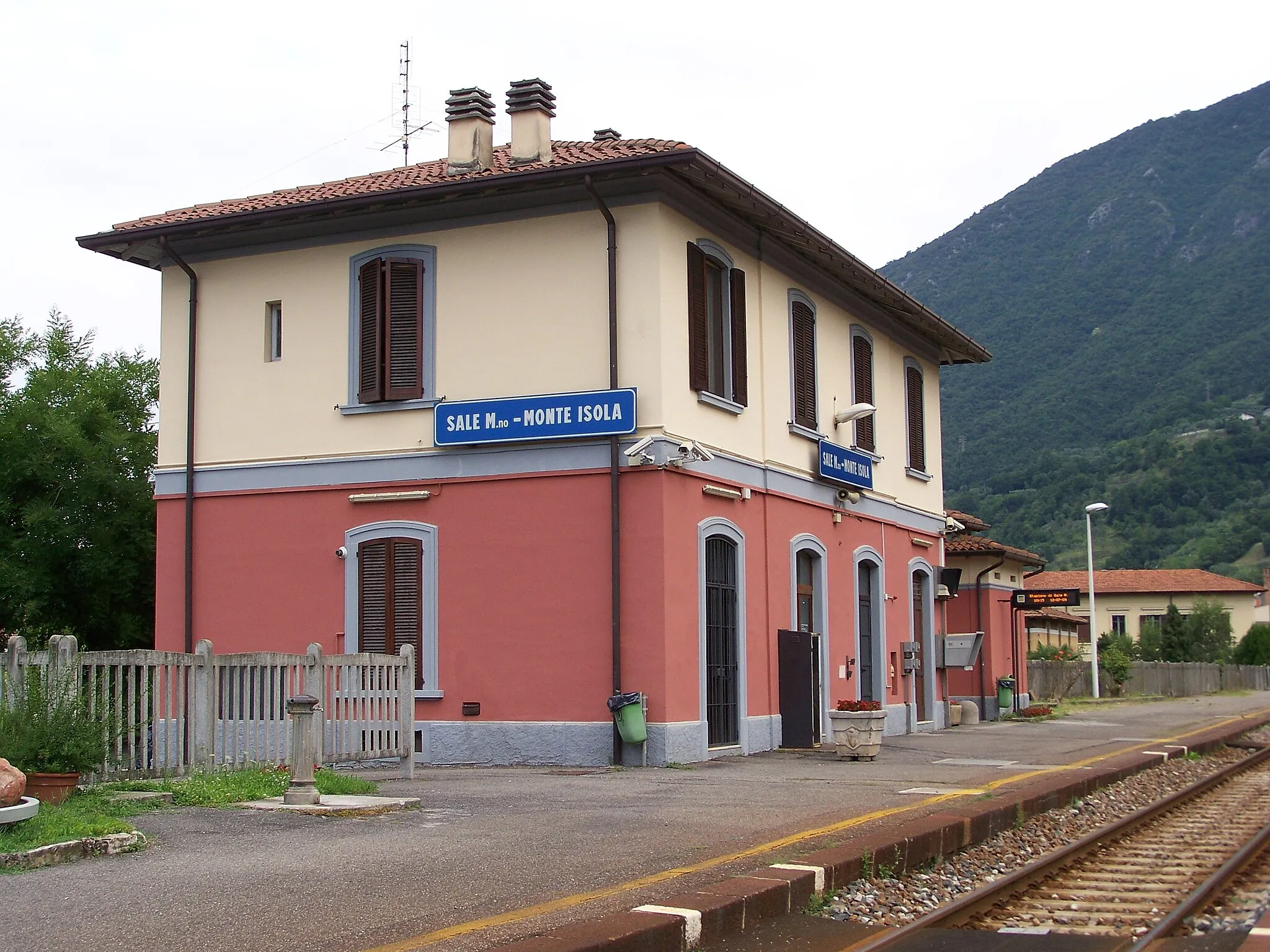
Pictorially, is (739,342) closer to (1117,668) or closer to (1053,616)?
(1117,668)

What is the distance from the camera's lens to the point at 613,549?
1648cm

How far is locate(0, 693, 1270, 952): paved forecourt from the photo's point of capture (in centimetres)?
639

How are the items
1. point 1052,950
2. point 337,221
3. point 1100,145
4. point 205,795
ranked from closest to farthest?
point 1052,950, point 205,795, point 337,221, point 1100,145

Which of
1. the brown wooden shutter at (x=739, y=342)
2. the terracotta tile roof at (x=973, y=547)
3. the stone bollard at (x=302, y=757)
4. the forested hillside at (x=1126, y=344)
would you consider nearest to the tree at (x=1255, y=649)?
the forested hillside at (x=1126, y=344)

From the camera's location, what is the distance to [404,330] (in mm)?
17938

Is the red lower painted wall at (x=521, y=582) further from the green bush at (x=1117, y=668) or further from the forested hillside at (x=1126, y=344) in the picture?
the forested hillside at (x=1126, y=344)

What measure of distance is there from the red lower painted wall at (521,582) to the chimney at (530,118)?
4.27 meters

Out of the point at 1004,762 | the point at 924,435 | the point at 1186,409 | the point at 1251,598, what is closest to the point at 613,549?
the point at 1004,762

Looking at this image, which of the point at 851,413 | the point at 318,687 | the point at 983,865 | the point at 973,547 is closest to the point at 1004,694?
the point at 973,547

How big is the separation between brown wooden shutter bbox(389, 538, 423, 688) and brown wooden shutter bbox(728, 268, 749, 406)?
4527mm

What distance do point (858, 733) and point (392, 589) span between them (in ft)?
19.5

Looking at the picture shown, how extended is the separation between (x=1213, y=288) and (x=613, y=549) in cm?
12206

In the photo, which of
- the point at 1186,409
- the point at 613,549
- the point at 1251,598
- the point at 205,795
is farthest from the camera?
the point at 1186,409

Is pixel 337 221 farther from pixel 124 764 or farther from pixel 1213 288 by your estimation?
pixel 1213 288
